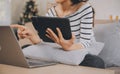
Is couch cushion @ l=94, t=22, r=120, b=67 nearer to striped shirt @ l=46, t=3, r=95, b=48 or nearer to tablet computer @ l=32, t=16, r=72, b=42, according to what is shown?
striped shirt @ l=46, t=3, r=95, b=48

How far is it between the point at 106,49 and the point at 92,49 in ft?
1.20

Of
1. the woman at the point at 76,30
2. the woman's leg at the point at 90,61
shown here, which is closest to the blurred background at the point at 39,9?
the woman at the point at 76,30

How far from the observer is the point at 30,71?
946mm

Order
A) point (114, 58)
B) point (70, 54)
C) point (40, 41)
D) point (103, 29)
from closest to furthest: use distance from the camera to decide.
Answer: point (70, 54), point (40, 41), point (114, 58), point (103, 29)

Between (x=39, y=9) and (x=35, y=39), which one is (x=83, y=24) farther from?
(x=39, y=9)

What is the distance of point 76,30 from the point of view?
1.67 metres

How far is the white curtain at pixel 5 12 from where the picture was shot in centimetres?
395

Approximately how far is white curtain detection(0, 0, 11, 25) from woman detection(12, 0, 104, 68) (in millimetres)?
2292

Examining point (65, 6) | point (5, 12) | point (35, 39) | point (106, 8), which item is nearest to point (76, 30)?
point (65, 6)

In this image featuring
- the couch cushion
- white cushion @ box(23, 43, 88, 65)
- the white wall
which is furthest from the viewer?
the white wall

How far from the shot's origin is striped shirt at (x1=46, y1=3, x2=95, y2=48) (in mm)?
1540

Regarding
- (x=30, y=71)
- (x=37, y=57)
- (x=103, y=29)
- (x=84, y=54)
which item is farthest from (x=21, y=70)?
(x=103, y=29)

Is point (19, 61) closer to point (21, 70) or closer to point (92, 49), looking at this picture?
point (21, 70)

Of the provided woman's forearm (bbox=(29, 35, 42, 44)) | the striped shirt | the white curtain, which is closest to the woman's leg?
the striped shirt
